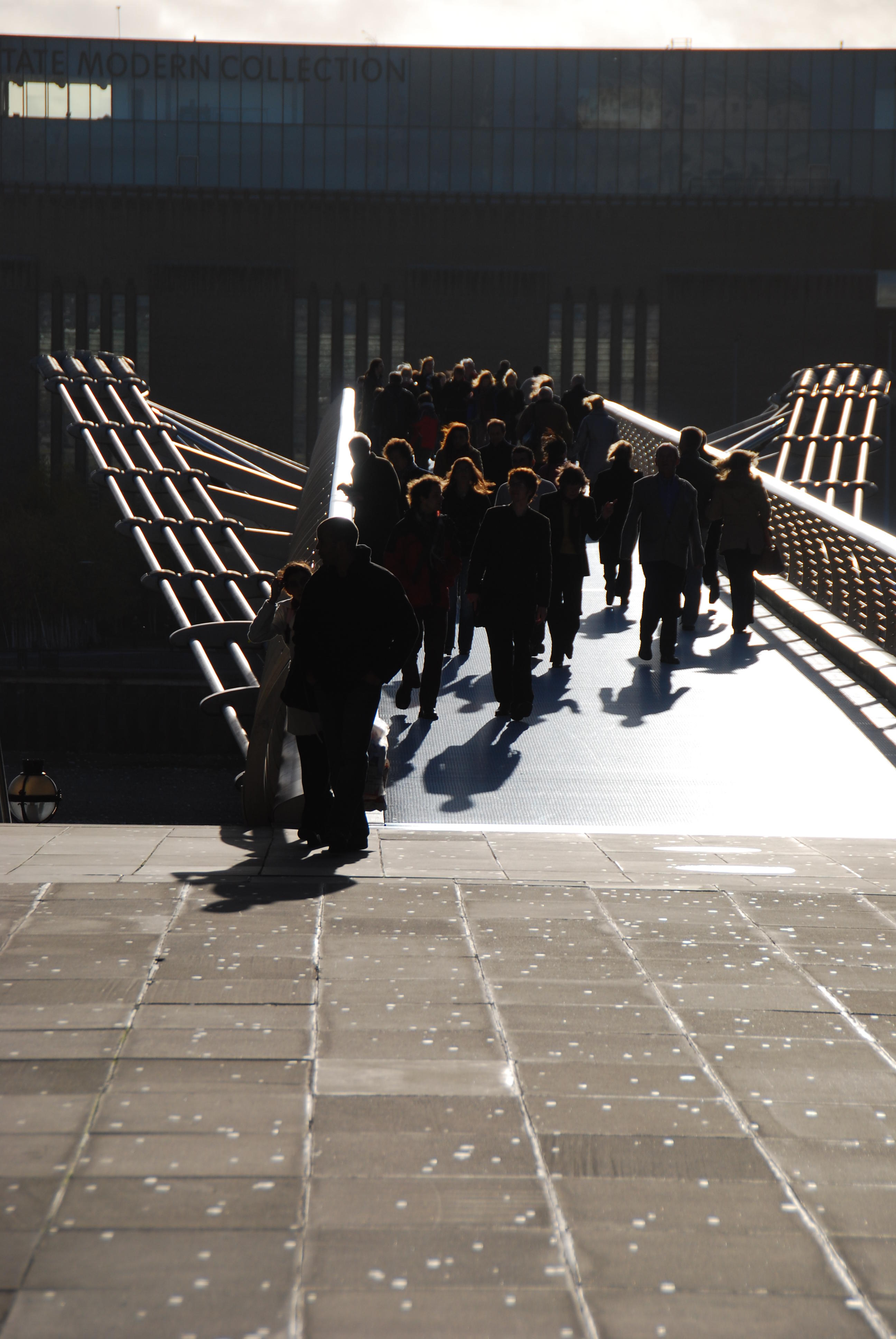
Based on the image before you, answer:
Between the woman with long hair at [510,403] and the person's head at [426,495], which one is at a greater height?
the woman with long hair at [510,403]

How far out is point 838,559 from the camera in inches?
485

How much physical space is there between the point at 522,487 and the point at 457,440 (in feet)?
9.84

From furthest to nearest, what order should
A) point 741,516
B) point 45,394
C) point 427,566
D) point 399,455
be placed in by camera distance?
point 45,394, point 741,516, point 399,455, point 427,566

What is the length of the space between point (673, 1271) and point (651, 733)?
6680mm

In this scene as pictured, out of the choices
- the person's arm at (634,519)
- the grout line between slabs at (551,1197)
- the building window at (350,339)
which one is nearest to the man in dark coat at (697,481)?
the person's arm at (634,519)

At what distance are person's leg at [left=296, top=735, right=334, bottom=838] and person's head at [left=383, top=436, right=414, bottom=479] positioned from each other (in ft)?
14.8

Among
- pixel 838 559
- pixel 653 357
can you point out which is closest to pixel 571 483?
pixel 838 559

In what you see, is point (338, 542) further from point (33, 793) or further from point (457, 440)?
point (33, 793)

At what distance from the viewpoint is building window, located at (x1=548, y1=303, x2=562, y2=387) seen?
55906mm

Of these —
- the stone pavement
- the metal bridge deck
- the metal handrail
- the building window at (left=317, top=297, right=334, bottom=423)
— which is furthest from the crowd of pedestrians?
the building window at (left=317, top=297, right=334, bottom=423)

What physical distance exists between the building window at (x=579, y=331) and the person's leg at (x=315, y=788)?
50.6 meters

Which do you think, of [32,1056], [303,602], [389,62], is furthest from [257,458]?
[32,1056]

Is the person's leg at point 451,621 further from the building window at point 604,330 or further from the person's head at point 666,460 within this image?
the building window at point 604,330

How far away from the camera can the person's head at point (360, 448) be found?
949 centimetres
